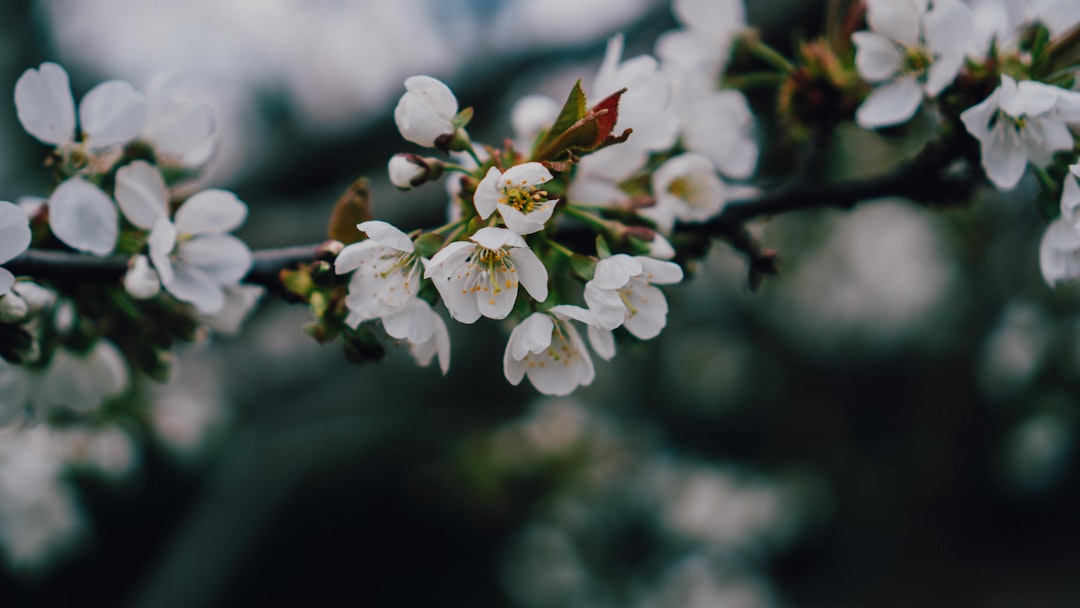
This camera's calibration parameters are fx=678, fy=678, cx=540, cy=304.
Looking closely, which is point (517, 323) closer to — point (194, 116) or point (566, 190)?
point (566, 190)

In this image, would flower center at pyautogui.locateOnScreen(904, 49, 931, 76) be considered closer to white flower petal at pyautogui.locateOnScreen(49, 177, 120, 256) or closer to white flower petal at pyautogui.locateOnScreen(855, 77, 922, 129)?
white flower petal at pyautogui.locateOnScreen(855, 77, 922, 129)

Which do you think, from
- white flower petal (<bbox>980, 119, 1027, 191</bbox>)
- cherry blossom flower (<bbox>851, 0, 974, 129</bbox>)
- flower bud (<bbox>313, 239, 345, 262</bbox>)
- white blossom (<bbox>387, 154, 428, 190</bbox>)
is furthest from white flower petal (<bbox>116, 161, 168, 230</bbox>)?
white flower petal (<bbox>980, 119, 1027, 191</bbox>)

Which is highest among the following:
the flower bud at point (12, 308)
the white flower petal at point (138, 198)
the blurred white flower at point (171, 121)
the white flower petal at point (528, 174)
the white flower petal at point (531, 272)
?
the blurred white flower at point (171, 121)

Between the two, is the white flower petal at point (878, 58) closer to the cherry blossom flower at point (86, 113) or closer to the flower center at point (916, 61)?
the flower center at point (916, 61)

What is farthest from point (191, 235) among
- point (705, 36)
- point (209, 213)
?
point (705, 36)

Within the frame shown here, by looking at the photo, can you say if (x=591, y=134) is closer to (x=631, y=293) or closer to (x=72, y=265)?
(x=631, y=293)

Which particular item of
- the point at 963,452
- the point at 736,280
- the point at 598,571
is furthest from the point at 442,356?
the point at 963,452

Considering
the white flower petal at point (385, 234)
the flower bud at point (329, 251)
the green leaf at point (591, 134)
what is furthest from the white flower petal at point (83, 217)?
the green leaf at point (591, 134)
